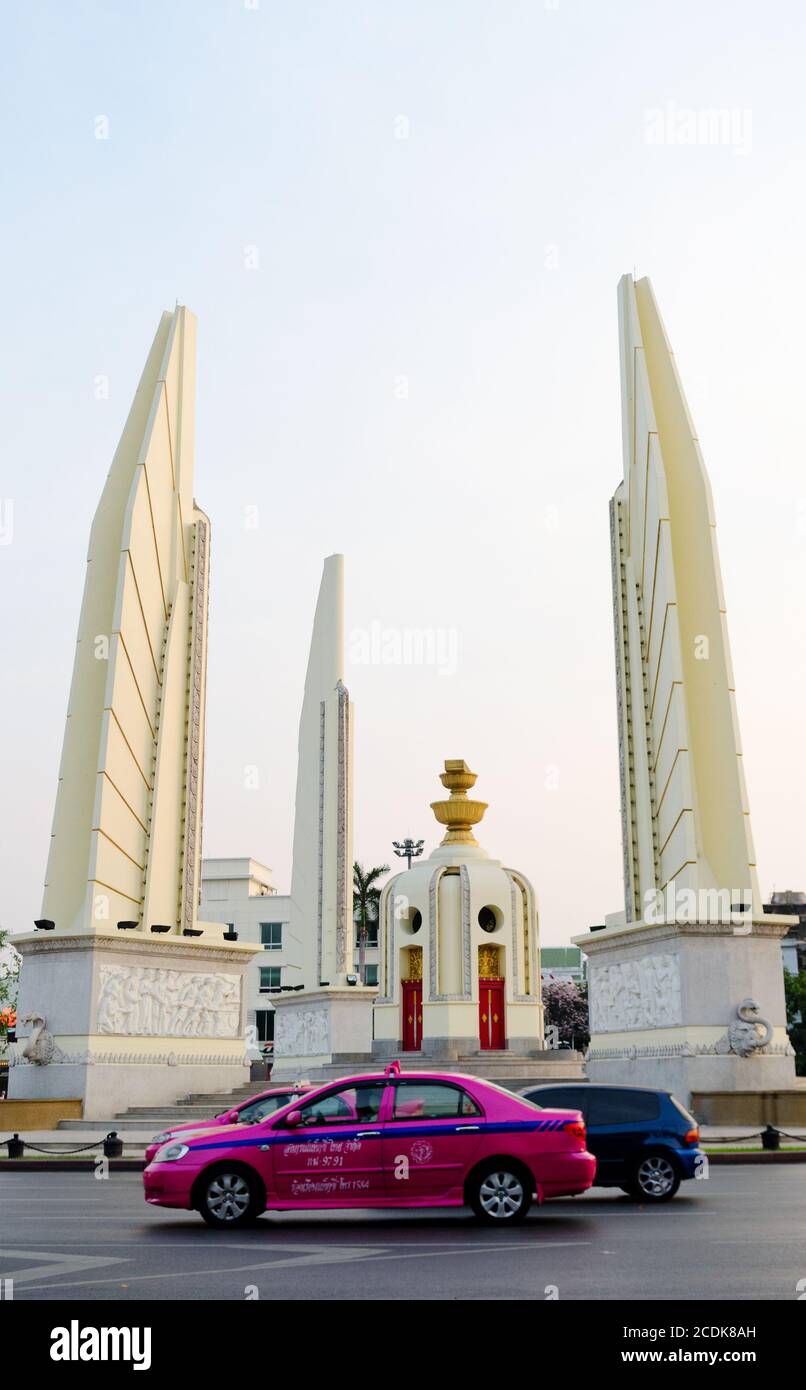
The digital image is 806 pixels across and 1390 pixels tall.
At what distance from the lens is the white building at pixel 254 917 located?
7238 cm

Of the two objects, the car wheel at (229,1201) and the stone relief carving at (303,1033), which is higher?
the stone relief carving at (303,1033)

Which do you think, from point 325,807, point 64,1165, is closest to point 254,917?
point 325,807

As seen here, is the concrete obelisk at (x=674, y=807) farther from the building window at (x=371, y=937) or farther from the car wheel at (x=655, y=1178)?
the building window at (x=371, y=937)

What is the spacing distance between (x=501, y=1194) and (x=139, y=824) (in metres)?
20.5

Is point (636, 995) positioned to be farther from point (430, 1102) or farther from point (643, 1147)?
point (430, 1102)

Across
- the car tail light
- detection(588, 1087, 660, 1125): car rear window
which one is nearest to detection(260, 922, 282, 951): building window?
detection(588, 1087, 660, 1125): car rear window

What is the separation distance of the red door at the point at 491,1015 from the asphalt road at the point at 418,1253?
26.7 meters

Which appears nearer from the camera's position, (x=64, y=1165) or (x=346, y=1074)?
(x=64, y=1165)

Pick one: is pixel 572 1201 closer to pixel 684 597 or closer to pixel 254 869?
pixel 684 597

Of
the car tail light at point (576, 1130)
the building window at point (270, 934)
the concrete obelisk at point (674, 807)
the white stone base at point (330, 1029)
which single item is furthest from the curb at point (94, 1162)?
the building window at point (270, 934)

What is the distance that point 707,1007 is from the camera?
25391 millimetres
